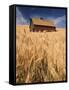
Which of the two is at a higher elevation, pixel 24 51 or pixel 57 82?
pixel 24 51

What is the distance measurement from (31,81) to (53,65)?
0.19m

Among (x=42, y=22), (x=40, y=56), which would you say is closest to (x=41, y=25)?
(x=42, y=22)

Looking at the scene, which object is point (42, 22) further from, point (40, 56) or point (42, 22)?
point (40, 56)

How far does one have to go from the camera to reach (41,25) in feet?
6.22

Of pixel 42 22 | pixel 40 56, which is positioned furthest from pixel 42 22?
pixel 40 56

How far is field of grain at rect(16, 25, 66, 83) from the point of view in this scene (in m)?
1.83

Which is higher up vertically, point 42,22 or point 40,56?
point 42,22

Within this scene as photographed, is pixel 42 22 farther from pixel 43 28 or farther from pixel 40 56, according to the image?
pixel 40 56

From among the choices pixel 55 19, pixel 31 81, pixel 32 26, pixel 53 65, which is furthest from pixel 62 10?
pixel 31 81

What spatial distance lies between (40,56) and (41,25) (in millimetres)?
198

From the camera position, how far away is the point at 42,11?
1.90 m
